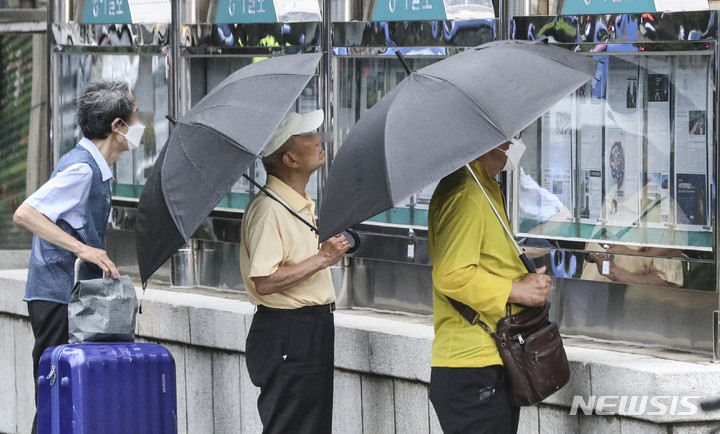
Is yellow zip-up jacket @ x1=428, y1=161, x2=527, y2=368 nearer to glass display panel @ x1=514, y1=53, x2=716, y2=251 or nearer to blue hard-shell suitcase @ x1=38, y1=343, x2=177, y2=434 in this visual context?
glass display panel @ x1=514, y1=53, x2=716, y2=251

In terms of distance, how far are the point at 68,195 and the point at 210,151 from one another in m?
1.30

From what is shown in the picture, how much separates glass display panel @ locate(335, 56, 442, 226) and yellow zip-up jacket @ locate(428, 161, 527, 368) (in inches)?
73.0

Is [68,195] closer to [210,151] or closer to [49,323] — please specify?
[49,323]

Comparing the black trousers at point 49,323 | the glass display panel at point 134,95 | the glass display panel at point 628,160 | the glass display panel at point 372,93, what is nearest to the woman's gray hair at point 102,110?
the black trousers at point 49,323

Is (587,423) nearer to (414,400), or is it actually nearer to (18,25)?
(414,400)

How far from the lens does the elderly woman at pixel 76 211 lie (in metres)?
5.61

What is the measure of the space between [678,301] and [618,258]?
0.31 meters

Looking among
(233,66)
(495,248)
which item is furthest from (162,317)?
(495,248)

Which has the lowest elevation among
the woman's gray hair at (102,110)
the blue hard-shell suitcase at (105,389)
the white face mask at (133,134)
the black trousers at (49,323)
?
the blue hard-shell suitcase at (105,389)

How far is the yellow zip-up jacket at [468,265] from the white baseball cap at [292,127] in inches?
32.9

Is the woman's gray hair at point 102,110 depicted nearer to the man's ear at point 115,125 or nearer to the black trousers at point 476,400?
the man's ear at point 115,125

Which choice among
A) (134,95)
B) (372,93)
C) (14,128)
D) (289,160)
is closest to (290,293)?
(289,160)

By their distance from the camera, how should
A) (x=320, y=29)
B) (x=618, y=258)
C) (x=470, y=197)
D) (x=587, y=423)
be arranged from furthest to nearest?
1. (x=320, y=29)
2. (x=618, y=258)
3. (x=587, y=423)
4. (x=470, y=197)

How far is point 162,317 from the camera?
7.08 metres
